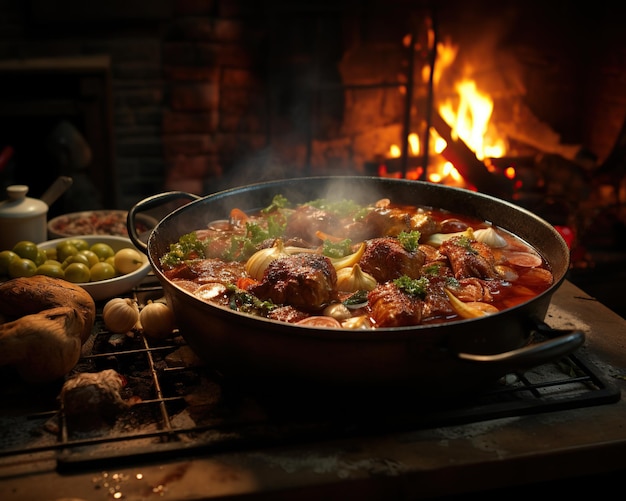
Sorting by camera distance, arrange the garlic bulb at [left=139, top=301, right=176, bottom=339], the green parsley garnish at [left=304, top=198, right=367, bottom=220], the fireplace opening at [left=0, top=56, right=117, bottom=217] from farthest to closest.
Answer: the fireplace opening at [left=0, top=56, right=117, bottom=217] < the green parsley garnish at [left=304, top=198, right=367, bottom=220] < the garlic bulb at [left=139, top=301, right=176, bottom=339]

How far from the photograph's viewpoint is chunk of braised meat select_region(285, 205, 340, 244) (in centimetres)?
335

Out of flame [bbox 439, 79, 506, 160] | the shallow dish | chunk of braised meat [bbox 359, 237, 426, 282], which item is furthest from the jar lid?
flame [bbox 439, 79, 506, 160]

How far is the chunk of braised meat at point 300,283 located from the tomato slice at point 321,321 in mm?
96

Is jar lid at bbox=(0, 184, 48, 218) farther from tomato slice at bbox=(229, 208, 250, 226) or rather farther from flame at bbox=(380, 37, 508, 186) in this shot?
flame at bbox=(380, 37, 508, 186)

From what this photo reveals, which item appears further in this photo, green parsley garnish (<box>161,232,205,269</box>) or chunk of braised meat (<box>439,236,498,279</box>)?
green parsley garnish (<box>161,232,205,269</box>)

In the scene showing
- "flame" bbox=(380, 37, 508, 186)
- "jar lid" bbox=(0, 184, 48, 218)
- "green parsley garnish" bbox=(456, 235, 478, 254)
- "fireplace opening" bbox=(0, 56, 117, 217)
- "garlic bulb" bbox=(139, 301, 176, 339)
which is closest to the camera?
"garlic bulb" bbox=(139, 301, 176, 339)

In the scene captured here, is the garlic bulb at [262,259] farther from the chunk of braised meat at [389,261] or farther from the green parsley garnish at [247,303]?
the chunk of braised meat at [389,261]

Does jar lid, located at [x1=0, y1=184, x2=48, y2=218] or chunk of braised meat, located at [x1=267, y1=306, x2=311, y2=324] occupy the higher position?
jar lid, located at [x1=0, y1=184, x2=48, y2=218]

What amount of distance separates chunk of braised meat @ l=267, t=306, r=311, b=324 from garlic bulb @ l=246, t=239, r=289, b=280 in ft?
1.17

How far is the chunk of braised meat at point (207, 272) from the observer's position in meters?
2.94

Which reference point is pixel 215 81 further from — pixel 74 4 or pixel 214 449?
pixel 214 449

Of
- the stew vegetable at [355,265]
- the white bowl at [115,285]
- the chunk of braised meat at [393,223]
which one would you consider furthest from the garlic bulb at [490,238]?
the white bowl at [115,285]

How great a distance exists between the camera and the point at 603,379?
2650mm

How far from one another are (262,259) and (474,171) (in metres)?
3.34
